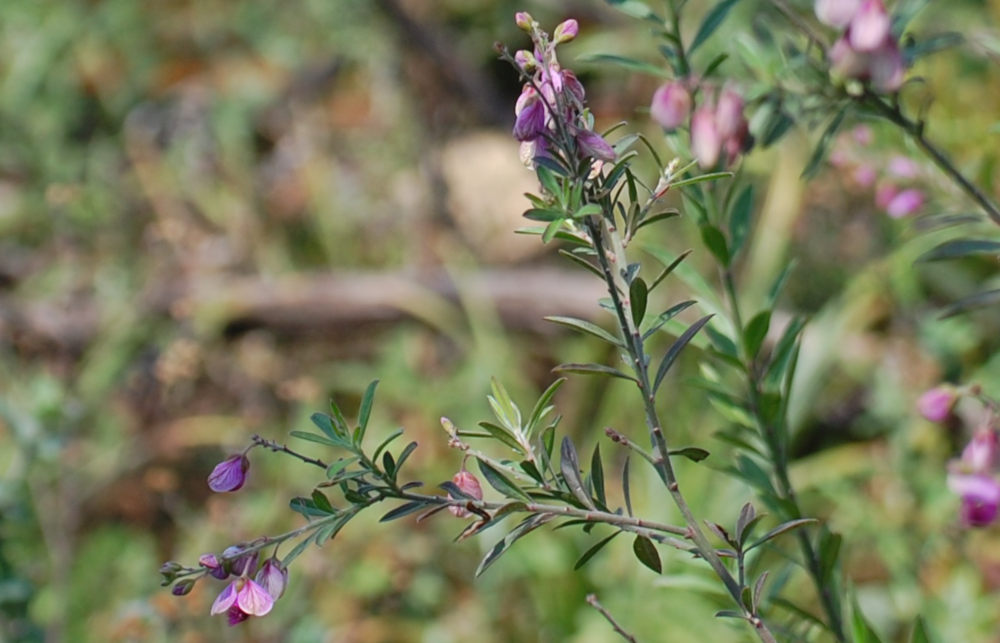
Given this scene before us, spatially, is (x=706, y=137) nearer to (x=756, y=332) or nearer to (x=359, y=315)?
(x=756, y=332)

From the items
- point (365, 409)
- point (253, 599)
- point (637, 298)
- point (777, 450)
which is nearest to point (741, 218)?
point (777, 450)

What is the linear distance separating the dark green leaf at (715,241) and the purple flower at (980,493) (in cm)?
24

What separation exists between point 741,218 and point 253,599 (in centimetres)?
53

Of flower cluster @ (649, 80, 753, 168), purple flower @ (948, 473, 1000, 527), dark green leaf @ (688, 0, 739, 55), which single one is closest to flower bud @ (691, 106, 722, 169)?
flower cluster @ (649, 80, 753, 168)

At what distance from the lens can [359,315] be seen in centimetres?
287

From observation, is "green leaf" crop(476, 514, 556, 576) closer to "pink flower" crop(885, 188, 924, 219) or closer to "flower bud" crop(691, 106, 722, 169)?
"flower bud" crop(691, 106, 722, 169)

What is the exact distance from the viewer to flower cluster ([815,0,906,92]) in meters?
0.59

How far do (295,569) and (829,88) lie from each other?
160 cm

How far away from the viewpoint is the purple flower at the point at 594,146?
610 mm

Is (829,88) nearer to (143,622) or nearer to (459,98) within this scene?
(143,622)

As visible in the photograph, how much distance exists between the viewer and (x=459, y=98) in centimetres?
330

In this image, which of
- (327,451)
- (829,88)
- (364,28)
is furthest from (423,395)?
(829,88)

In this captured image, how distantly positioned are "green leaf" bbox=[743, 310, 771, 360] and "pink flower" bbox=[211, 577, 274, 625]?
432 millimetres

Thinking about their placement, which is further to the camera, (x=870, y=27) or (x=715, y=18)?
(x=715, y=18)
